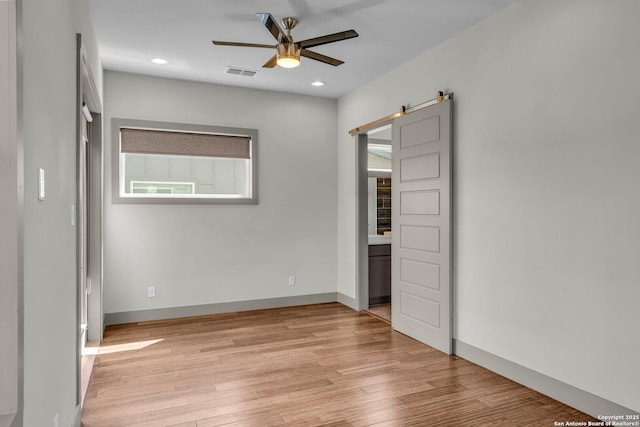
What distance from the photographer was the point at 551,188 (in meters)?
2.69

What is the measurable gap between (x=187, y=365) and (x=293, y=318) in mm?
1584

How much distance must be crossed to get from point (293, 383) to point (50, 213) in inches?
77.3

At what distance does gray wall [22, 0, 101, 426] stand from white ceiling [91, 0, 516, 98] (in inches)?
33.7

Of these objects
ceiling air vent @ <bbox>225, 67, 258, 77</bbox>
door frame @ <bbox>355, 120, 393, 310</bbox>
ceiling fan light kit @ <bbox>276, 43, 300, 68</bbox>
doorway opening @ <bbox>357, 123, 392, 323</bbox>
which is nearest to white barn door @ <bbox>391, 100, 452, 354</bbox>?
doorway opening @ <bbox>357, 123, 392, 323</bbox>

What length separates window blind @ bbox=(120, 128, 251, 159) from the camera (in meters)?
4.48

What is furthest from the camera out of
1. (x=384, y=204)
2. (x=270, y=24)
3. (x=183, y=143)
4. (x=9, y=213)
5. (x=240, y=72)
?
(x=384, y=204)

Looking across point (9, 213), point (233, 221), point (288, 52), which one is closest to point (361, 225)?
point (233, 221)

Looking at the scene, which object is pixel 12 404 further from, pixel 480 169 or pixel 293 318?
pixel 293 318

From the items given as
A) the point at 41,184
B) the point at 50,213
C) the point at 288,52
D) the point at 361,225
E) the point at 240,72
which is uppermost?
the point at 240,72

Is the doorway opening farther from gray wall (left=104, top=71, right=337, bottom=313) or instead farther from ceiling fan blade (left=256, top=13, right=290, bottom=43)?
ceiling fan blade (left=256, top=13, right=290, bottom=43)

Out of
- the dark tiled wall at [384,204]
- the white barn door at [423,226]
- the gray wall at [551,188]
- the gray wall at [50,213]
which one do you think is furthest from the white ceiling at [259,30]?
the dark tiled wall at [384,204]

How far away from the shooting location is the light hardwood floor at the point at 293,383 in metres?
2.45

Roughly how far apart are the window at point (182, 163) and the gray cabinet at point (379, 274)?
1633 mm

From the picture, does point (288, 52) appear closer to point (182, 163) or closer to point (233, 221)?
point (182, 163)
